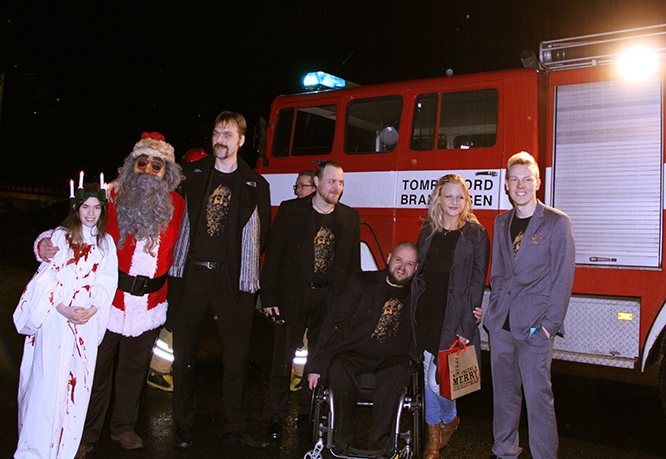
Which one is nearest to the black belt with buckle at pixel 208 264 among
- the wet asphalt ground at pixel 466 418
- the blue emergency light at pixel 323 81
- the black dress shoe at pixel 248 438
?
the wet asphalt ground at pixel 466 418

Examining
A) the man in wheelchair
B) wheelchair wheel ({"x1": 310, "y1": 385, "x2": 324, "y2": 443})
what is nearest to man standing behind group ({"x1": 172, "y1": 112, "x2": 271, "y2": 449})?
wheelchair wheel ({"x1": 310, "y1": 385, "x2": 324, "y2": 443})

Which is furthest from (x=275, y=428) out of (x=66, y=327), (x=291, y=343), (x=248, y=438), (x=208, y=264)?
(x=66, y=327)

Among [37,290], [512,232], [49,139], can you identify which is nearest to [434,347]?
[512,232]

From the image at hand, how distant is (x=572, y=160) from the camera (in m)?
4.35

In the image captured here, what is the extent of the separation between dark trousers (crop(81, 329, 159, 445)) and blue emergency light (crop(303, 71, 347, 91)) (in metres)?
3.43

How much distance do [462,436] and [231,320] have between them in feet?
6.54

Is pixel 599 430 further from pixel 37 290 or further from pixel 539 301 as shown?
pixel 37 290

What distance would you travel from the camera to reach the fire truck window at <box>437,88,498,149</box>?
15.3ft

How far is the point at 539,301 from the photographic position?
321 cm

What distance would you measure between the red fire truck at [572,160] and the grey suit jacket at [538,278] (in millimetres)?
1119

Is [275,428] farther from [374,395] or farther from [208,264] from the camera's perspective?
[208,264]

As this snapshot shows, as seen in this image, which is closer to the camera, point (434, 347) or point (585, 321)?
point (434, 347)

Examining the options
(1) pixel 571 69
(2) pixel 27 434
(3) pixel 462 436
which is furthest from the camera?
(1) pixel 571 69

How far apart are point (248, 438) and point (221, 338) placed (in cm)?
73
